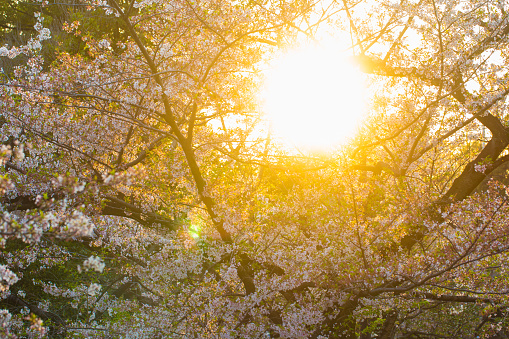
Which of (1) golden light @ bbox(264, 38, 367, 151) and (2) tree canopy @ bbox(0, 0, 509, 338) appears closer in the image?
(2) tree canopy @ bbox(0, 0, 509, 338)

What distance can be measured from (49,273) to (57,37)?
8338 millimetres

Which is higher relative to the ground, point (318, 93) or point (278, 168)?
point (318, 93)

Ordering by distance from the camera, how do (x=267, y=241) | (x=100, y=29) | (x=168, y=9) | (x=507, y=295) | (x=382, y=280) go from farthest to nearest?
(x=100, y=29) < (x=267, y=241) < (x=168, y=9) < (x=382, y=280) < (x=507, y=295)

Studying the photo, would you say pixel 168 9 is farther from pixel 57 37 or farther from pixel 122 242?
pixel 57 37

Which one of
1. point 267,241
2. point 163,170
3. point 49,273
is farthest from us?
point 49,273

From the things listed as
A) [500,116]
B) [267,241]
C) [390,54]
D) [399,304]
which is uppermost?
[390,54]

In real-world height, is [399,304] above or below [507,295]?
above

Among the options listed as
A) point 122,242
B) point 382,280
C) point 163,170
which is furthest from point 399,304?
point 122,242

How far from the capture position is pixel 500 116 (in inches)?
297

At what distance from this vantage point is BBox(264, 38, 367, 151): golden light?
24.7ft

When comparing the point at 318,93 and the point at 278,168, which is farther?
the point at 318,93

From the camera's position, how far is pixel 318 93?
25.8 ft

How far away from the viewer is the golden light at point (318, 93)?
753 cm

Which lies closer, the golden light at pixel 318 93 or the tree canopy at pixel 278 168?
the tree canopy at pixel 278 168
